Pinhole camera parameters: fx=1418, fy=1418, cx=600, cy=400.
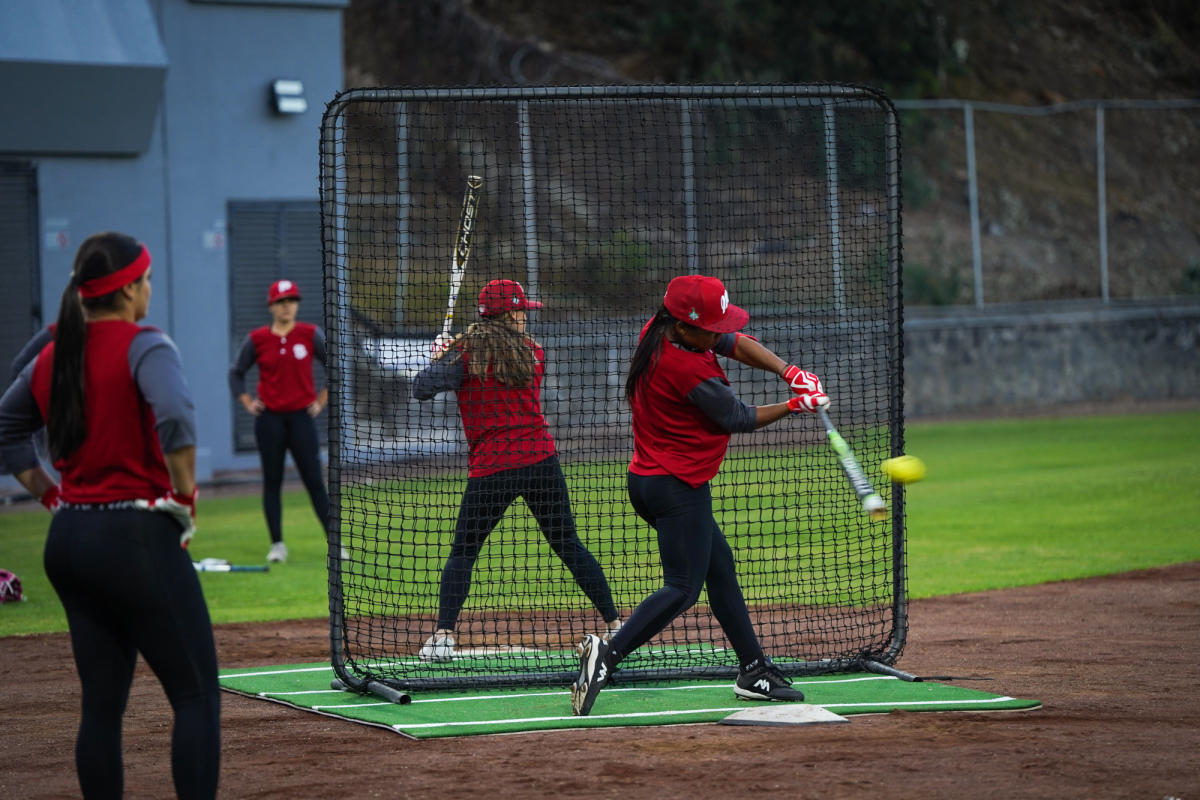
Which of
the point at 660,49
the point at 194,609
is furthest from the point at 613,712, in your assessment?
the point at 660,49

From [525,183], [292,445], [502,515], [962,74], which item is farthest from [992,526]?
[962,74]

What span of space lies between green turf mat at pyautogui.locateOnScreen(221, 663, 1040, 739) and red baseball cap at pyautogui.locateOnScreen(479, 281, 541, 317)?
210 cm

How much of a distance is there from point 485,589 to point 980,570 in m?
4.07

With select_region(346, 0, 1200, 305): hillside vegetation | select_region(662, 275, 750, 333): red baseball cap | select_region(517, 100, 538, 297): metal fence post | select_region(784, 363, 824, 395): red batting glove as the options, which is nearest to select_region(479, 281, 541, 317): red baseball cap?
select_region(517, 100, 538, 297): metal fence post

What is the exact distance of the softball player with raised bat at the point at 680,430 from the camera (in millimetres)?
6688

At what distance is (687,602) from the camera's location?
687 cm

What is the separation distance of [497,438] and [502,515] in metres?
0.45

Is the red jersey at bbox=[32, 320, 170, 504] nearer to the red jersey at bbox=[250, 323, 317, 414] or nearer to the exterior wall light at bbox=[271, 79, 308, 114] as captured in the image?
the red jersey at bbox=[250, 323, 317, 414]

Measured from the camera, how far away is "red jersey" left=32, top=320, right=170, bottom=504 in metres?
4.55

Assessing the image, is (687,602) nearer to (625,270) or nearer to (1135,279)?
(625,270)

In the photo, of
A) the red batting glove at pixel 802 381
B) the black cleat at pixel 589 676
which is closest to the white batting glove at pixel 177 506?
the black cleat at pixel 589 676

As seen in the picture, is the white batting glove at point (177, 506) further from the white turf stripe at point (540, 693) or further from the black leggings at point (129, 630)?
the white turf stripe at point (540, 693)

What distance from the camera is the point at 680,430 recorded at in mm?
6879

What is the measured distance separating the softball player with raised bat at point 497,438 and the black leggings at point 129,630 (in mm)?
3290
